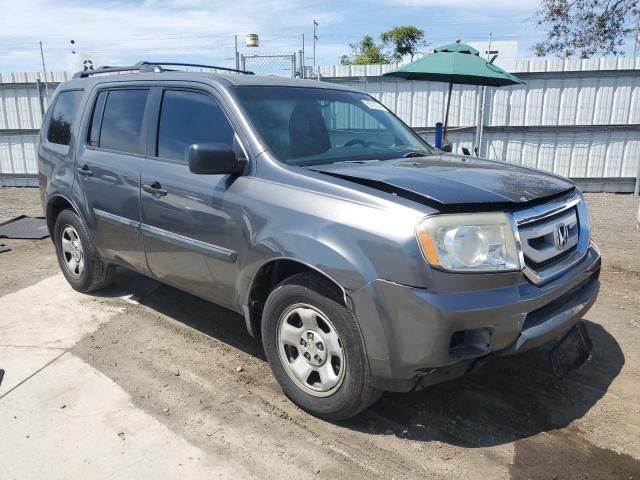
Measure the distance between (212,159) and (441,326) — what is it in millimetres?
1575

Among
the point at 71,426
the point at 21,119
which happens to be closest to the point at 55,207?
the point at 71,426

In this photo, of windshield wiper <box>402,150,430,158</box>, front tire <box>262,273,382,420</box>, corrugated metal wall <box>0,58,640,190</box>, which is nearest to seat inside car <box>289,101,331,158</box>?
windshield wiper <box>402,150,430,158</box>

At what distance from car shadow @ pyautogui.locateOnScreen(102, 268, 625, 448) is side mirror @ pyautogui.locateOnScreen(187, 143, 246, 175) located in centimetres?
148

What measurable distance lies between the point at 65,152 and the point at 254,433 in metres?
3.27

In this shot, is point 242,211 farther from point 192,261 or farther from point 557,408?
point 557,408

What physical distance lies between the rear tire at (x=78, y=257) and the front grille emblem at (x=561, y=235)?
12.3 ft

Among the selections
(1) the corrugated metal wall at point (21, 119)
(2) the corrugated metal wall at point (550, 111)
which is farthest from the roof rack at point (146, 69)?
(1) the corrugated metal wall at point (21, 119)

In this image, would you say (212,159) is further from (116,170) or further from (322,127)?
(116,170)

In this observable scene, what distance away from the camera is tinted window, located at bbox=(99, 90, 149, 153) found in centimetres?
417

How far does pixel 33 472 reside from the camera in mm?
2688

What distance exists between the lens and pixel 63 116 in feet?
16.7

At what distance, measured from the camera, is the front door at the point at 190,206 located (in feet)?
11.1

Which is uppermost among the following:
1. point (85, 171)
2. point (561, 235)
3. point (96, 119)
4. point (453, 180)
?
point (96, 119)

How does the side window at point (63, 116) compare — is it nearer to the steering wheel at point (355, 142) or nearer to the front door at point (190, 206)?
the front door at point (190, 206)
